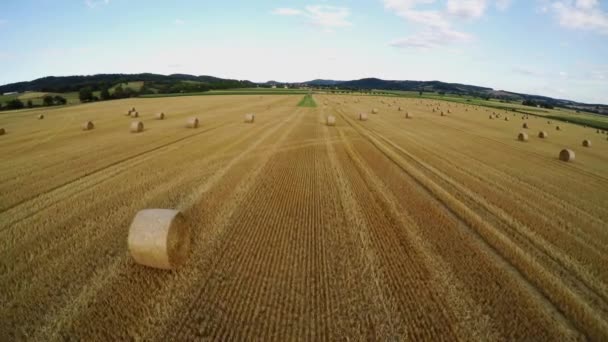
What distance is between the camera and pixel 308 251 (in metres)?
6.77

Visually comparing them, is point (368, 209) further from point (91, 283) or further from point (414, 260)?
point (91, 283)

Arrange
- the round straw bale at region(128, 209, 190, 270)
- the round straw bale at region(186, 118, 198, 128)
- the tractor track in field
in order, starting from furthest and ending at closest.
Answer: the round straw bale at region(186, 118, 198, 128)
the round straw bale at region(128, 209, 190, 270)
the tractor track in field

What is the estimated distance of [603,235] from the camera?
317 inches

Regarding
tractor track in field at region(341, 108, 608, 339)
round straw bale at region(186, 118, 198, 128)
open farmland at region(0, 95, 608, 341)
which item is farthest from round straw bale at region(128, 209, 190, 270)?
round straw bale at region(186, 118, 198, 128)

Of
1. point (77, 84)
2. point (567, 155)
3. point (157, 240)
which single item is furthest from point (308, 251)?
point (77, 84)

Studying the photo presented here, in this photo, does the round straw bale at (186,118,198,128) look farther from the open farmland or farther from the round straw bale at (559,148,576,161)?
the round straw bale at (559,148,576,161)

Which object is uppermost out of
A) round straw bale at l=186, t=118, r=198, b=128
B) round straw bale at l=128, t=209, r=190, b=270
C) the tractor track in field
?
round straw bale at l=186, t=118, r=198, b=128

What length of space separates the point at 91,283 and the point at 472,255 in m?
7.37

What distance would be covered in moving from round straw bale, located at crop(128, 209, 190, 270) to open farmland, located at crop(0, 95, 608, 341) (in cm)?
22

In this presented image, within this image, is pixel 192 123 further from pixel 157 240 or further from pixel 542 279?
pixel 542 279

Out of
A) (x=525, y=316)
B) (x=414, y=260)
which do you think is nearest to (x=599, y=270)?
(x=525, y=316)

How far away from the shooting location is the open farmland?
15.9ft

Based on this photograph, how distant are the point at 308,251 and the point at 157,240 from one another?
2947 mm

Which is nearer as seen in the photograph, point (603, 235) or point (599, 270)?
point (599, 270)
